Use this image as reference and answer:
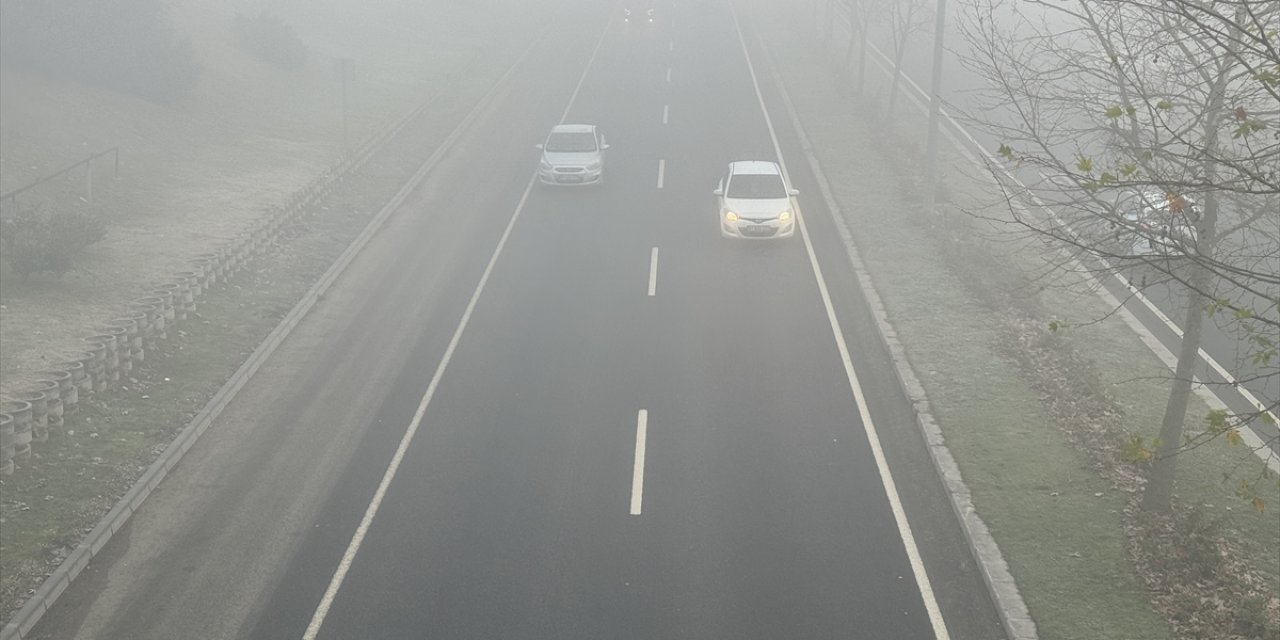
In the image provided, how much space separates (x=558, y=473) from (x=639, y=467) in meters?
1.07

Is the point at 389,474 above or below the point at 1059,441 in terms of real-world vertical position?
below

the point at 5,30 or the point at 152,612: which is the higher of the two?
the point at 5,30

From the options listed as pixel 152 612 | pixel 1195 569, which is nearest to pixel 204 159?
pixel 152 612

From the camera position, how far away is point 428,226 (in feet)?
88.2

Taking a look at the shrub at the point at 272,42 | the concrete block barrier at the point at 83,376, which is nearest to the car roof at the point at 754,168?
the concrete block barrier at the point at 83,376

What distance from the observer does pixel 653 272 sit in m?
23.2

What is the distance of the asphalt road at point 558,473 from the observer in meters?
11.1

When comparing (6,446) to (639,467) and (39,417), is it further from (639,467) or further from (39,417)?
(639,467)

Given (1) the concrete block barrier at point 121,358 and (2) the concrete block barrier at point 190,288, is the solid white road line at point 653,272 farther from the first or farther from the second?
(1) the concrete block barrier at point 121,358

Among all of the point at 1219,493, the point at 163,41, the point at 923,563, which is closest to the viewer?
the point at 923,563

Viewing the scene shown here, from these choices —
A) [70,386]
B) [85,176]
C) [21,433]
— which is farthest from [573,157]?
[21,433]

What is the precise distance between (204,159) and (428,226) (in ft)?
32.6

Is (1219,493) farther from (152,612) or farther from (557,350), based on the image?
(152,612)

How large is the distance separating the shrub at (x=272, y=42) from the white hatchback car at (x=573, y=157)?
18.2 meters
